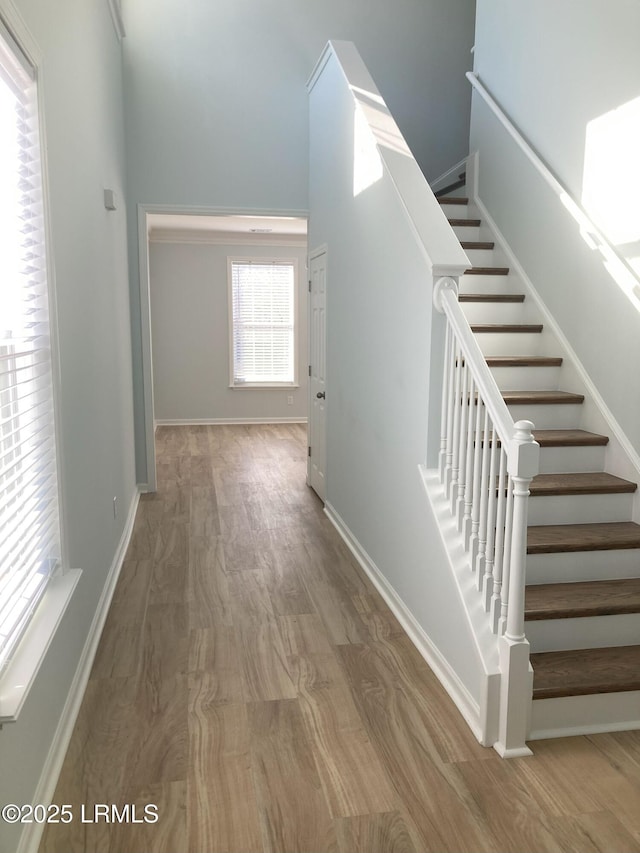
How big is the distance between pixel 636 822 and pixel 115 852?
1.51 metres

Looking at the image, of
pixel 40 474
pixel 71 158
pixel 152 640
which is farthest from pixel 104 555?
pixel 71 158

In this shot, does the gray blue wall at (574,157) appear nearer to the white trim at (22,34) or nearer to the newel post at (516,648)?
the newel post at (516,648)

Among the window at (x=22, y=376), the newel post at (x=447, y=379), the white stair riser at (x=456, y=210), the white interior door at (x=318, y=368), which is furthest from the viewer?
the white interior door at (x=318, y=368)

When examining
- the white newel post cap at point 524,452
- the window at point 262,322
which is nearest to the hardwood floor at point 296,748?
the white newel post cap at point 524,452

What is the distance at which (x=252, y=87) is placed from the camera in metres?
5.42

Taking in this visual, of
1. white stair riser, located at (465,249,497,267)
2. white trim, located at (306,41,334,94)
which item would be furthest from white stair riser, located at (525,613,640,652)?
white trim, located at (306,41,334,94)

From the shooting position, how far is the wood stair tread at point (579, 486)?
3010 mm

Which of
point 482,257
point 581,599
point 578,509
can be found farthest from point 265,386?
point 581,599

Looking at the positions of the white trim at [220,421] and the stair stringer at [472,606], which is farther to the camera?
the white trim at [220,421]

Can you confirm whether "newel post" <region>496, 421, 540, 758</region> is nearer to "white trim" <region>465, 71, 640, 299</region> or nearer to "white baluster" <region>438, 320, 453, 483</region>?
"white baluster" <region>438, 320, 453, 483</region>

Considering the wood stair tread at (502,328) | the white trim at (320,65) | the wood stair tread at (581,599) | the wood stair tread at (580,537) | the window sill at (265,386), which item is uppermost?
the white trim at (320,65)

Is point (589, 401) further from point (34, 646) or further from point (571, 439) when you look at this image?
point (34, 646)

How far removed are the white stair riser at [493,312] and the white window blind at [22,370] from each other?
2537 mm

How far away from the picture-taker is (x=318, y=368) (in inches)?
212
